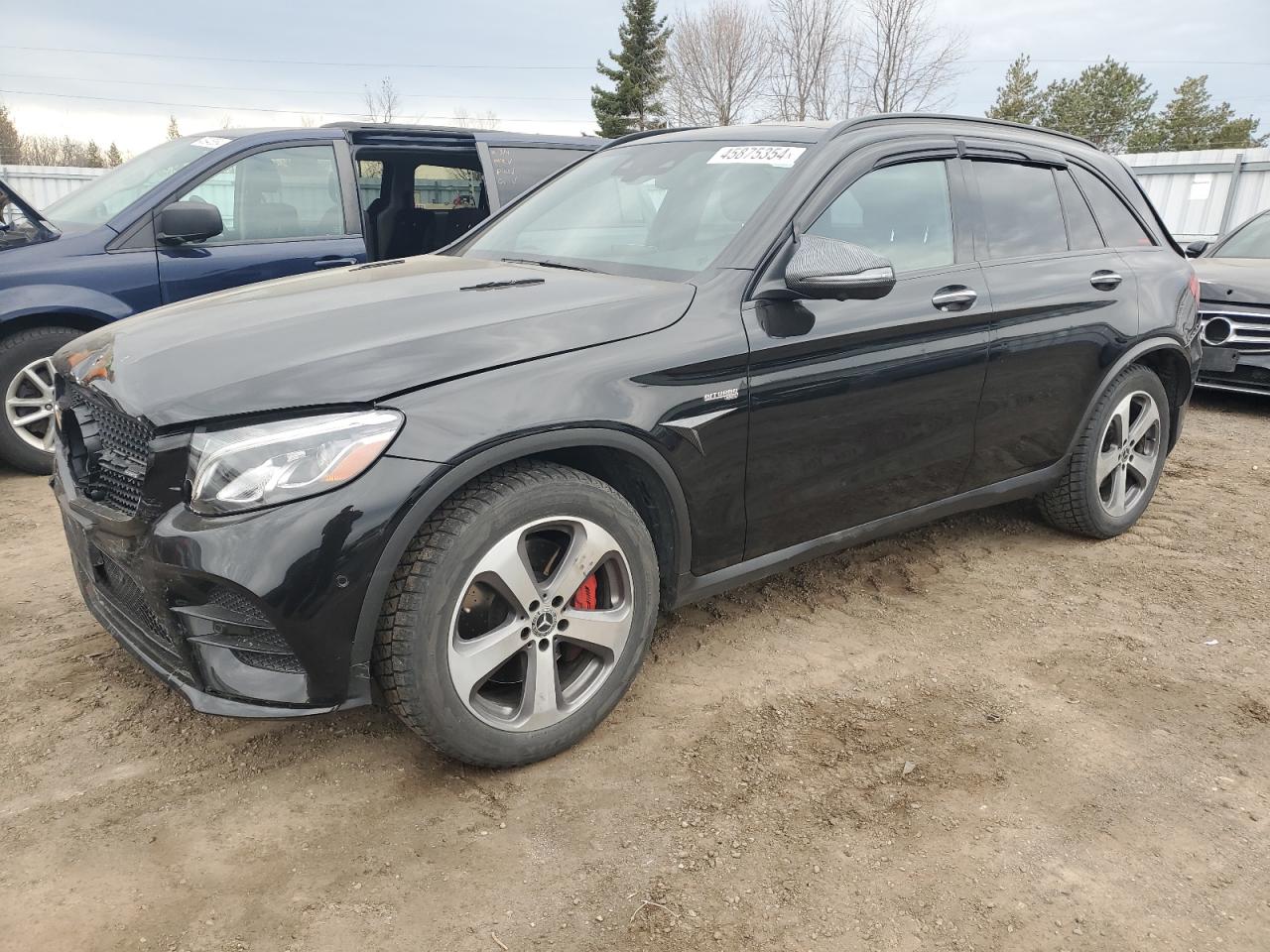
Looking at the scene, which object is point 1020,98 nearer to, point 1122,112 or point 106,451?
point 1122,112

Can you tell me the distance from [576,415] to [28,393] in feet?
13.1

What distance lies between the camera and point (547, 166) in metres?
6.36

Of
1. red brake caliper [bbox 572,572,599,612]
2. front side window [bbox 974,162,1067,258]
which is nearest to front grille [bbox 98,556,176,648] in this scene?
red brake caliper [bbox 572,572,599,612]

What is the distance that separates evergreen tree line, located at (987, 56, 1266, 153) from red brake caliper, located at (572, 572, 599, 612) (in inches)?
2048

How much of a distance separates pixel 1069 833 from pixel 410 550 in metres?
1.78

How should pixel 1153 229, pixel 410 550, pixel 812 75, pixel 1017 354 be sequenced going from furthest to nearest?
1. pixel 812 75
2. pixel 1153 229
3. pixel 1017 354
4. pixel 410 550

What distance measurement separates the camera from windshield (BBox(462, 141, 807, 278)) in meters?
2.94

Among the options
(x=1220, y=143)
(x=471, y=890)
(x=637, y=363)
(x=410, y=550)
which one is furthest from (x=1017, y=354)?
(x=1220, y=143)

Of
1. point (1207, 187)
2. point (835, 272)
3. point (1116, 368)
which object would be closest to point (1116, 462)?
point (1116, 368)

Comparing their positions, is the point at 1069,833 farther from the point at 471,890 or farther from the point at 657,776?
the point at 471,890

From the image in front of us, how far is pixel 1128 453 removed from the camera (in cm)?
421

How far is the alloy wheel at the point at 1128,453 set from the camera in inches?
161

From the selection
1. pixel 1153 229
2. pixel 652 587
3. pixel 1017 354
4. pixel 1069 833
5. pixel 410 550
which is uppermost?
pixel 1153 229

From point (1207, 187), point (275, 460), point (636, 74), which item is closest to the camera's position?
point (275, 460)
